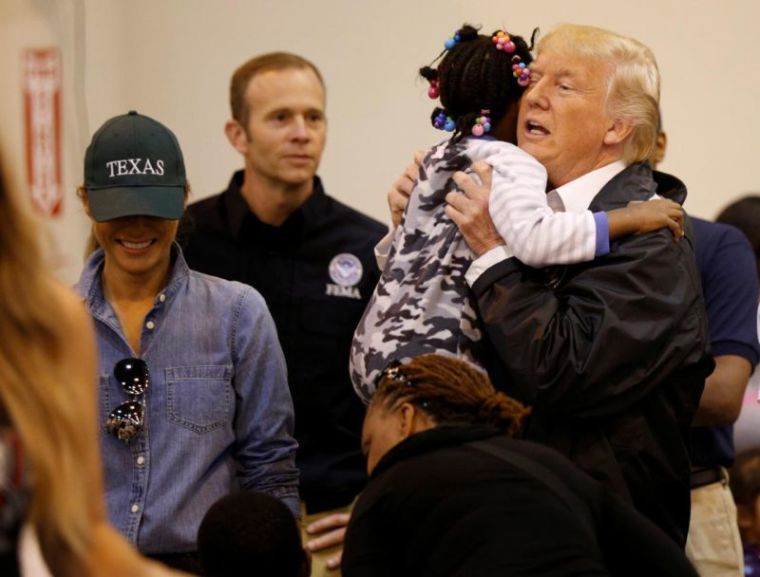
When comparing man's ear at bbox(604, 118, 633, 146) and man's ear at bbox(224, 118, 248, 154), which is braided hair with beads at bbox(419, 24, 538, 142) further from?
man's ear at bbox(224, 118, 248, 154)

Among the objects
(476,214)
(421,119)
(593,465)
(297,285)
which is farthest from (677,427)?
(421,119)

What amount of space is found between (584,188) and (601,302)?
10.1 inches

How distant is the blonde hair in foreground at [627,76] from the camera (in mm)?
2852

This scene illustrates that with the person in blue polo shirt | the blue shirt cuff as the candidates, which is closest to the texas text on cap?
the person in blue polo shirt

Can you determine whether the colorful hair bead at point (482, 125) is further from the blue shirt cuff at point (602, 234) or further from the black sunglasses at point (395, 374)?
the black sunglasses at point (395, 374)

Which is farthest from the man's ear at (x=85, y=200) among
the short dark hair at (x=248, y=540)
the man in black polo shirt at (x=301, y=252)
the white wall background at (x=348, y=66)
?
the white wall background at (x=348, y=66)

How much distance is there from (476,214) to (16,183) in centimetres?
125

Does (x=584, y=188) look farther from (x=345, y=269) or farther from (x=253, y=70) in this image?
(x=253, y=70)

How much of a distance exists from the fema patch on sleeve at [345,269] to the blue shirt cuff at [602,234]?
133 centimetres

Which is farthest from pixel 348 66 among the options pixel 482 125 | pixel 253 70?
pixel 482 125

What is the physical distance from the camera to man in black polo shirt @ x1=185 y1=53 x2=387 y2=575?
12.3 ft

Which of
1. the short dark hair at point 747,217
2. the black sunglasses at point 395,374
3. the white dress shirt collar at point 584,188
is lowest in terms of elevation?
the short dark hair at point 747,217

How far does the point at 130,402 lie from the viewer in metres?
2.85

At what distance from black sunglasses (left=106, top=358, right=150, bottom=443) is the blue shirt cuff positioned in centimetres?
90
